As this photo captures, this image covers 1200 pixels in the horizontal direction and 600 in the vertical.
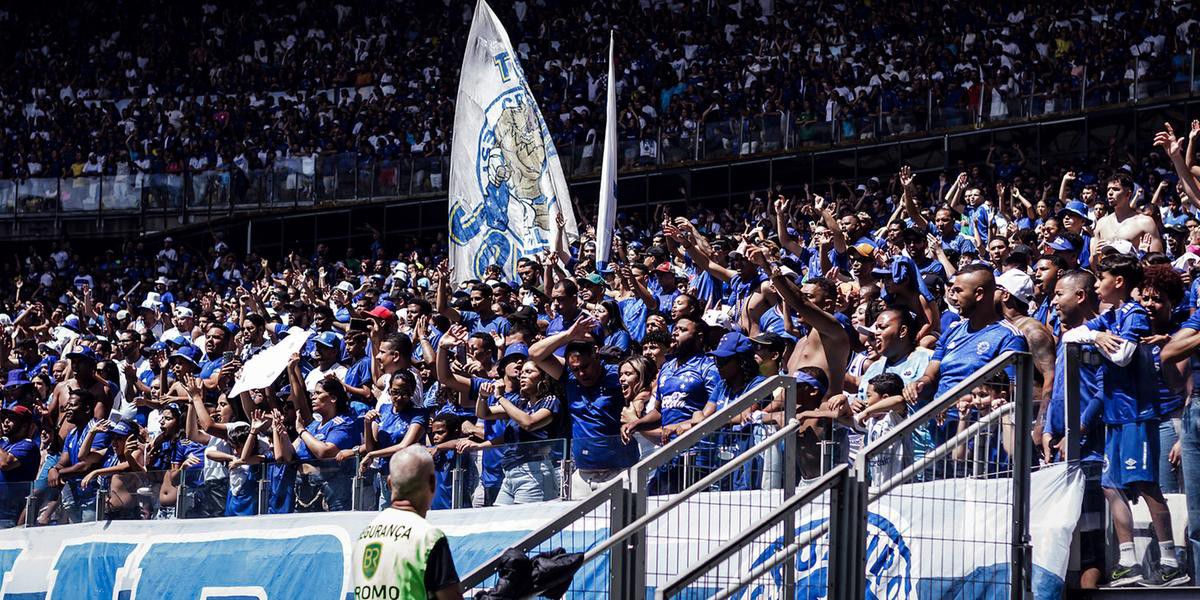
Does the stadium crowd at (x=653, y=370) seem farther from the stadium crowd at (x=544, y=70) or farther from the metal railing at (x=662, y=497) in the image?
the stadium crowd at (x=544, y=70)

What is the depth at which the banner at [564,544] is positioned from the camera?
251 inches

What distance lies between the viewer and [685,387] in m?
9.09

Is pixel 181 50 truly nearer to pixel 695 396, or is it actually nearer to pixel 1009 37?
pixel 1009 37

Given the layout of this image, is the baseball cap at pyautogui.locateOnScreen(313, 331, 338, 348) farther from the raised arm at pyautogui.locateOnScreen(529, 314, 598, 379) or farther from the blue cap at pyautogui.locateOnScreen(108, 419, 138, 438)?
the raised arm at pyautogui.locateOnScreen(529, 314, 598, 379)

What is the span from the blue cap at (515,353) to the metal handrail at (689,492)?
3.11 metres

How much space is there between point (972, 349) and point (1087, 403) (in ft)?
2.96

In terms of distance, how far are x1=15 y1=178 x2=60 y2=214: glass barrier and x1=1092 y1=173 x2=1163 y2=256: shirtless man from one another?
955 inches

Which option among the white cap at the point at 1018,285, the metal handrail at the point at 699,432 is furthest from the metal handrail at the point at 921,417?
the white cap at the point at 1018,285

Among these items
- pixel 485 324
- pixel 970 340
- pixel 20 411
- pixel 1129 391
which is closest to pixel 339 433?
pixel 485 324

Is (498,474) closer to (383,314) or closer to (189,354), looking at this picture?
(383,314)

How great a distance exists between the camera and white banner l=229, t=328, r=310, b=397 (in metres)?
11.5

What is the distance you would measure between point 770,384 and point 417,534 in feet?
6.20

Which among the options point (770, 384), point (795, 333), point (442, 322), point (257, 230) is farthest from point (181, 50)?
point (770, 384)

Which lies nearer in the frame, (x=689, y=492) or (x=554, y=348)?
(x=689, y=492)
